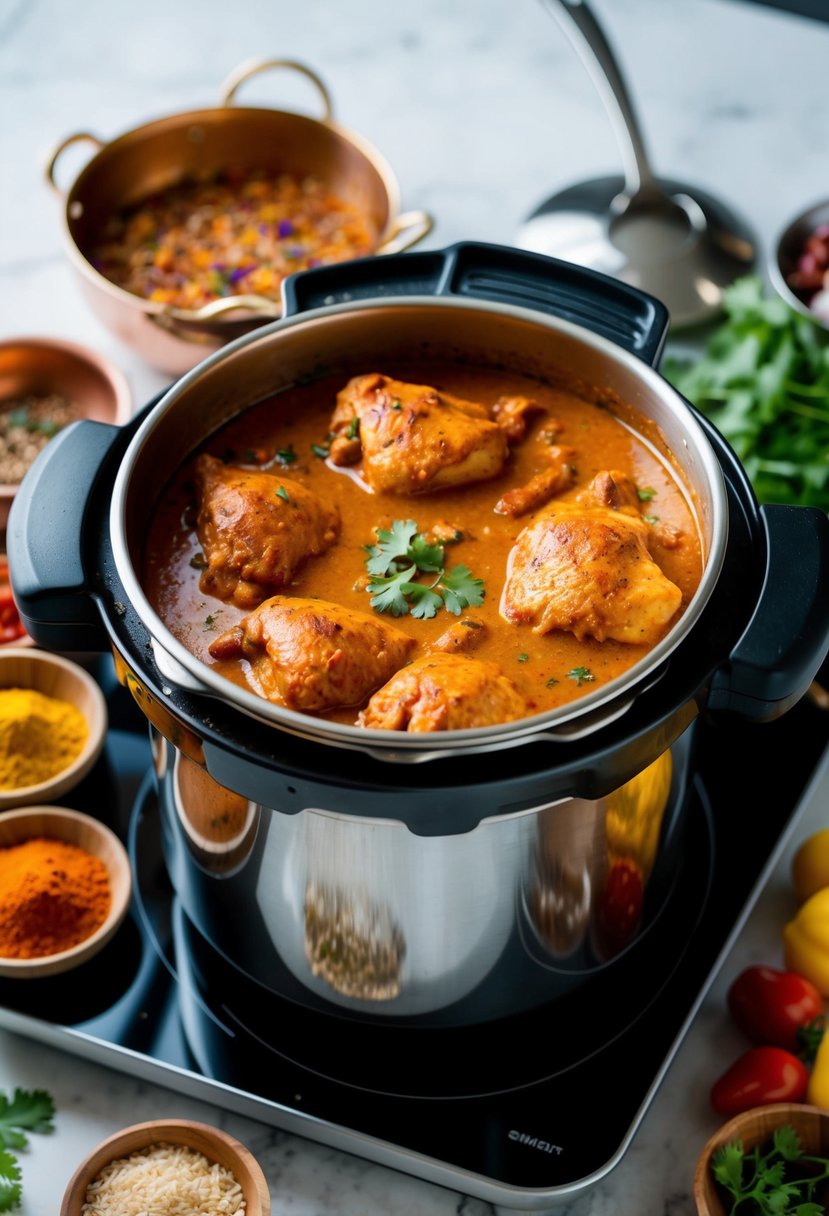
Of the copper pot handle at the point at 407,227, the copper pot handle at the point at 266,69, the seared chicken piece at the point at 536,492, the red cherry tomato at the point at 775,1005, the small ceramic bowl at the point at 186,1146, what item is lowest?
the small ceramic bowl at the point at 186,1146

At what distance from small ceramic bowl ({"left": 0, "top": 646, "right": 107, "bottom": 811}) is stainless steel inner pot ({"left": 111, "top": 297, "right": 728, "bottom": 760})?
511mm

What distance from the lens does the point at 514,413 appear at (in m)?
2.58

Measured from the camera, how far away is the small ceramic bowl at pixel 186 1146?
2189mm

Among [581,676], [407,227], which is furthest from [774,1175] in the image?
[407,227]

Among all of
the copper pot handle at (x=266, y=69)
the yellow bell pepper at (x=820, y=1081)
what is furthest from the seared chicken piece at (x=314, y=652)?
the copper pot handle at (x=266, y=69)

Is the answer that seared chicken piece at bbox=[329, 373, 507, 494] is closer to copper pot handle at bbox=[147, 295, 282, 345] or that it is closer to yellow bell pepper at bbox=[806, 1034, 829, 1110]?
copper pot handle at bbox=[147, 295, 282, 345]

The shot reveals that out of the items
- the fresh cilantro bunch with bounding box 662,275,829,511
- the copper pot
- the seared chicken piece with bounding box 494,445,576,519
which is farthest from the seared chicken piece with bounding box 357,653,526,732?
the copper pot

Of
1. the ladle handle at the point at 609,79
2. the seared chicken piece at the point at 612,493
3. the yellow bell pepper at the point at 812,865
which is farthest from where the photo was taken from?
the ladle handle at the point at 609,79

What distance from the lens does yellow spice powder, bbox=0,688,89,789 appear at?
2.72 meters

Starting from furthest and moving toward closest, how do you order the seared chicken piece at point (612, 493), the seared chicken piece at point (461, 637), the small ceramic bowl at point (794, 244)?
the small ceramic bowl at point (794, 244), the seared chicken piece at point (612, 493), the seared chicken piece at point (461, 637)

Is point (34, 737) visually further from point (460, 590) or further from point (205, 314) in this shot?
point (205, 314)

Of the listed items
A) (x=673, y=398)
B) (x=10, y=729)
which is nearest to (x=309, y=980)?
(x=10, y=729)

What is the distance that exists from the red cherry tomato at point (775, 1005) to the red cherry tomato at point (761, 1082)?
0.19 ft

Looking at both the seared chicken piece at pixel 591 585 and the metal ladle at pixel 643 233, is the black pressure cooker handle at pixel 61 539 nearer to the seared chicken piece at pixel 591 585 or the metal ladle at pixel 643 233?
the seared chicken piece at pixel 591 585
